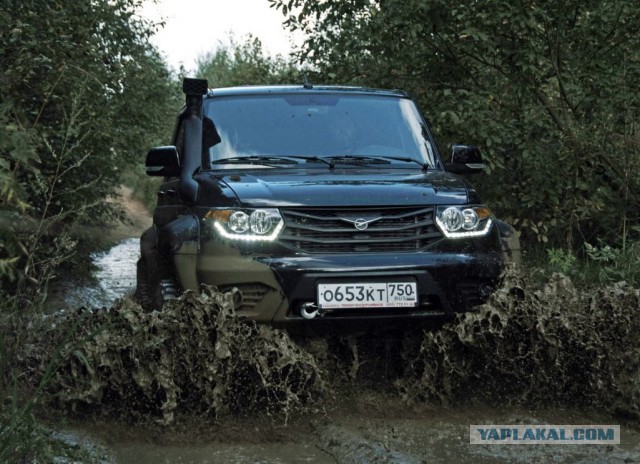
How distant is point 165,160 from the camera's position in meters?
6.45

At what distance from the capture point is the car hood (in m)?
5.45

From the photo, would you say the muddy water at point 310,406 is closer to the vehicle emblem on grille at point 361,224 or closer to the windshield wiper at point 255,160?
the vehicle emblem on grille at point 361,224

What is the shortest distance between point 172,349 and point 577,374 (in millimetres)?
2271

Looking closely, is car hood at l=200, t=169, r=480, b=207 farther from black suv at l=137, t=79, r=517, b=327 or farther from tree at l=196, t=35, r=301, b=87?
tree at l=196, t=35, r=301, b=87

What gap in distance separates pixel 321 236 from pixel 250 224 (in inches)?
15.1

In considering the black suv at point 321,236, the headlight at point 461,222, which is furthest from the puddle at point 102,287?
the headlight at point 461,222

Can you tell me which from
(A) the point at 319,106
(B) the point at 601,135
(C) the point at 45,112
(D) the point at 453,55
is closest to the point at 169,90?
(C) the point at 45,112

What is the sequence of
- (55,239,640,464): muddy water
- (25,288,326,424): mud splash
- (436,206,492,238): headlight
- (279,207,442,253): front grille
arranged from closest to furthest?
(55,239,640,464): muddy water → (25,288,326,424): mud splash → (279,207,442,253): front grille → (436,206,492,238): headlight

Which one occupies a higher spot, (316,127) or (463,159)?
(316,127)

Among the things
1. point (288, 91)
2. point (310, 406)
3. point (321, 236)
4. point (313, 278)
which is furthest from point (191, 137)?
point (310, 406)

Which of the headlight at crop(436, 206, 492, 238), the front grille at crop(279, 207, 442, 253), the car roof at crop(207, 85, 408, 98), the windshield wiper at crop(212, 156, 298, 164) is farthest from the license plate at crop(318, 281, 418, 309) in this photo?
the car roof at crop(207, 85, 408, 98)

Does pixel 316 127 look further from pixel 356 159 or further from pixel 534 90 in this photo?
pixel 534 90

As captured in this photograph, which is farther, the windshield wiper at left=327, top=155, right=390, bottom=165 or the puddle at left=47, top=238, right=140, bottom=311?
the puddle at left=47, top=238, right=140, bottom=311

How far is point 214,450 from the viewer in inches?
193
